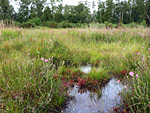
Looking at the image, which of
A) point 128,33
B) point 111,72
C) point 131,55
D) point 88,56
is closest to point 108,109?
point 111,72

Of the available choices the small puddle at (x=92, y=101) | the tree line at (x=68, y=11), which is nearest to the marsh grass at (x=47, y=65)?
the small puddle at (x=92, y=101)

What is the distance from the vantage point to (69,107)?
2188 millimetres

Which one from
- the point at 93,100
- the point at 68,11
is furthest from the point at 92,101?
the point at 68,11

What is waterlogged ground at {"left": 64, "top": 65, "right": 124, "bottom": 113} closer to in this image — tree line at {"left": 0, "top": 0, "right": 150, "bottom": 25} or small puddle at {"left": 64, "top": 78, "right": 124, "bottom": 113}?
small puddle at {"left": 64, "top": 78, "right": 124, "bottom": 113}

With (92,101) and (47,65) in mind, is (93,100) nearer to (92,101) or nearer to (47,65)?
(92,101)

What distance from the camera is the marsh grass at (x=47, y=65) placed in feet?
6.38

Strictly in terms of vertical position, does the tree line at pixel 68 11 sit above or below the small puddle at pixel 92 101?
above

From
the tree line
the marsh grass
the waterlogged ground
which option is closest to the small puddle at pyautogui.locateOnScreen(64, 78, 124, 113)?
the waterlogged ground

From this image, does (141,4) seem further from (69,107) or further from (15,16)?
(69,107)

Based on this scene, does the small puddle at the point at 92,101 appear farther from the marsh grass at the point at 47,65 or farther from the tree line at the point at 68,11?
the tree line at the point at 68,11

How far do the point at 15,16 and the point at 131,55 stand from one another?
53035 millimetres

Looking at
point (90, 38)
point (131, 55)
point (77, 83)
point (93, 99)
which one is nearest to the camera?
point (93, 99)

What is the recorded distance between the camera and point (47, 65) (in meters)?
2.27

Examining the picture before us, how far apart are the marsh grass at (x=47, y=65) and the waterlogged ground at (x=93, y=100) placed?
0.74 ft
